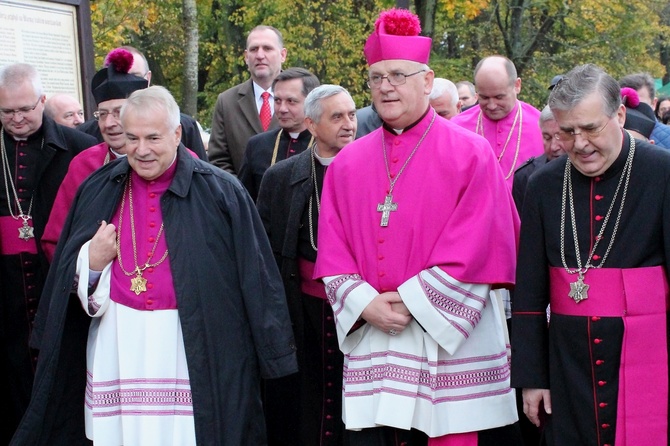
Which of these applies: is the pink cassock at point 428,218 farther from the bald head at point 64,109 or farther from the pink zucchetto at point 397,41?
the bald head at point 64,109

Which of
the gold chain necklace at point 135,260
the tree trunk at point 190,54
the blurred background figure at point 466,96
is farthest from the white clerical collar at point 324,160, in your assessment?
the tree trunk at point 190,54

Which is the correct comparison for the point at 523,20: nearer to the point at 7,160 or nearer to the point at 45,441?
the point at 7,160

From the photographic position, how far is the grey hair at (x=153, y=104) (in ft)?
16.5

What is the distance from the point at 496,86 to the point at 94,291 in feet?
10.8

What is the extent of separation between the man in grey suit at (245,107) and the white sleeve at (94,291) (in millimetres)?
3075

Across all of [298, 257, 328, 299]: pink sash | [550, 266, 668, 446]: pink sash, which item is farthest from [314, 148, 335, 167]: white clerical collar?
[550, 266, 668, 446]: pink sash

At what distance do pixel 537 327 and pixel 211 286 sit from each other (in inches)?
62.7

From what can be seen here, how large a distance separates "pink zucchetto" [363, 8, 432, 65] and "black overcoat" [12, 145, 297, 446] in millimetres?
997

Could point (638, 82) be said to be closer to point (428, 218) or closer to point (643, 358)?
point (428, 218)

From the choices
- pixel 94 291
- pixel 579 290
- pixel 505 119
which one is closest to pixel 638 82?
pixel 505 119

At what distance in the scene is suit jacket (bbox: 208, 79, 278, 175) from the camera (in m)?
8.10

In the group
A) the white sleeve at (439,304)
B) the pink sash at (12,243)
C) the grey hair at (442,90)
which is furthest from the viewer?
the grey hair at (442,90)

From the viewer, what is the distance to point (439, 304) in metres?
4.81

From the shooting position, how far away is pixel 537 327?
471cm
